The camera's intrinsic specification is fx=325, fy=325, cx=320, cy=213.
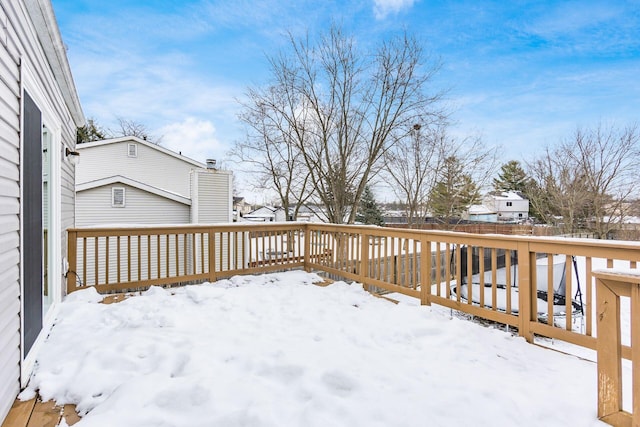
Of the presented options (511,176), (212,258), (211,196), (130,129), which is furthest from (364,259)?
(511,176)

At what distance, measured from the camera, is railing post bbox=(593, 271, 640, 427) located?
4.80ft

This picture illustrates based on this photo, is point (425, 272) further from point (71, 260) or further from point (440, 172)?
point (440, 172)

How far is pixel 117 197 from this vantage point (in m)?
9.03

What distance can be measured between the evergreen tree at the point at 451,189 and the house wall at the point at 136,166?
10.3 m

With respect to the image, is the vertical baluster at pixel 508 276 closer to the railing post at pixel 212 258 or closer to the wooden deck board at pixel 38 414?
the wooden deck board at pixel 38 414

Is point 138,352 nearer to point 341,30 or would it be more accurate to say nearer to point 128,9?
point 128,9

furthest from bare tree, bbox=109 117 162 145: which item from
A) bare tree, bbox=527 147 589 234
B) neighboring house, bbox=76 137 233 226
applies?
bare tree, bbox=527 147 589 234

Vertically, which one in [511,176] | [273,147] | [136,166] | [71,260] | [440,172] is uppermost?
[511,176]

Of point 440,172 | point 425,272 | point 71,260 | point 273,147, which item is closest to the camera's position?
point 425,272

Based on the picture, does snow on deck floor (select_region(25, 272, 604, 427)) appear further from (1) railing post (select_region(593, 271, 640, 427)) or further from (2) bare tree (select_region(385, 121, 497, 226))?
(2) bare tree (select_region(385, 121, 497, 226))

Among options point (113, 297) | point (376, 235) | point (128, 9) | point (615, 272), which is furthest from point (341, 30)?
point (615, 272)

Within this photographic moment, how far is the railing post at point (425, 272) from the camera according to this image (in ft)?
11.7

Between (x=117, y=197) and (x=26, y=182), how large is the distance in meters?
7.83

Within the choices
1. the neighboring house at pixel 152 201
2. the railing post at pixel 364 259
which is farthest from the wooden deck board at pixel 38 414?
the neighboring house at pixel 152 201
